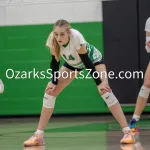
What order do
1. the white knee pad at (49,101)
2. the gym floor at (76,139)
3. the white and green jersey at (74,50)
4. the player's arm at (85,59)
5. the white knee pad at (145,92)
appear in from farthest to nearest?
the white knee pad at (145,92) → the white knee pad at (49,101) → the white and green jersey at (74,50) → the player's arm at (85,59) → the gym floor at (76,139)

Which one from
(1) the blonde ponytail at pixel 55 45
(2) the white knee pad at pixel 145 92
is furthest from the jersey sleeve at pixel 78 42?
(2) the white knee pad at pixel 145 92

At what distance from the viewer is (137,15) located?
32.2 ft

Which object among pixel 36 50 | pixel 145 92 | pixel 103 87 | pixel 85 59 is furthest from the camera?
pixel 36 50

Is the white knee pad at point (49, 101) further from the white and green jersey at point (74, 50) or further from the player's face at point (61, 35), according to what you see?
the player's face at point (61, 35)

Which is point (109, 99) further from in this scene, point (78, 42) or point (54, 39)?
point (54, 39)

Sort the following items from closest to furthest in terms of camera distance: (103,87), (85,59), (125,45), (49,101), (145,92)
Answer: (85,59)
(103,87)
(49,101)
(145,92)
(125,45)

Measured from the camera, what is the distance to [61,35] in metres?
5.36

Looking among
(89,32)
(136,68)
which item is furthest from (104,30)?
(136,68)

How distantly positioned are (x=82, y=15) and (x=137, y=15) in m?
1.11

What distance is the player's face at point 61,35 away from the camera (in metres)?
5.34

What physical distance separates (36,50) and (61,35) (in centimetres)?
480

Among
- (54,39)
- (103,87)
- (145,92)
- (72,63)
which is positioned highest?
(54,39)

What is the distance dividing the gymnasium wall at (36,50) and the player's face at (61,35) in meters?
4.62

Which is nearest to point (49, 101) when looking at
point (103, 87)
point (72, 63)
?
point (72, 63)
